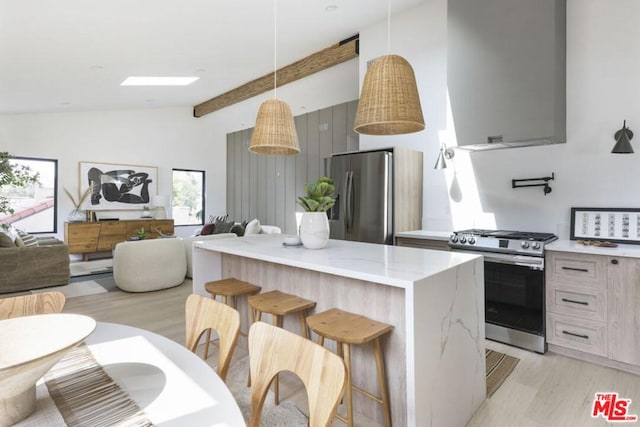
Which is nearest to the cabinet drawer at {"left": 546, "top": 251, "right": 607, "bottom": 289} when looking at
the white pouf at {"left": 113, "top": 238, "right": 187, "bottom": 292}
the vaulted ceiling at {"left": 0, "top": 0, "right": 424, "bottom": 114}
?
the vaulted ceiling at {"left": 0, "top": 0, "right": 424, "bottom": 114}

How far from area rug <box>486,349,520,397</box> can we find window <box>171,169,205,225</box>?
7.46 metres

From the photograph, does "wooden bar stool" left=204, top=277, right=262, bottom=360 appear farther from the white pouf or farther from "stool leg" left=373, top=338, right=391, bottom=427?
the white pouf

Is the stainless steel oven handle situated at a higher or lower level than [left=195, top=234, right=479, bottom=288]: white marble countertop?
lower

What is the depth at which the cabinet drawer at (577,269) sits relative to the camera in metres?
2.51

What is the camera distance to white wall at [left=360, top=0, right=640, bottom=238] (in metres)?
2.87

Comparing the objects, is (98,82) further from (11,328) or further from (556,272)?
(556,272)

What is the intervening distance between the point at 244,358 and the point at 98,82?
15.8 feet

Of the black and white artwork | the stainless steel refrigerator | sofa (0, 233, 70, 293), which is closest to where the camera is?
the stainless steel refrigerator

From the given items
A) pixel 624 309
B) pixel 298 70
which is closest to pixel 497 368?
pixel 624 309

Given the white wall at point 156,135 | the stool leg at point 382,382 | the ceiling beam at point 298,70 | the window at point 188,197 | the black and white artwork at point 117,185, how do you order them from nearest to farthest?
the stool leg at point 382,382 → the ceiling beam at point 298,70 → the white wall at point 156,135 → the black and white artwork at point 117,185 → the window at point 188,197

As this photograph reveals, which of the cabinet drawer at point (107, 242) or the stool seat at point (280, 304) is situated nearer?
the stool seat at point (280, 304)

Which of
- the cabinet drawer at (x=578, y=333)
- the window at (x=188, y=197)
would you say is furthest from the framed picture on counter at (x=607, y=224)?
the window at (x=188, y=197)

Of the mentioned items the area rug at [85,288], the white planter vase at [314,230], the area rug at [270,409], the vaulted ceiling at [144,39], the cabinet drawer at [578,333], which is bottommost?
the area rug at [270,409]

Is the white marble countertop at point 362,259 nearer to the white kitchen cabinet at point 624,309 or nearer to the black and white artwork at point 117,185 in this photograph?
the white kitchen cabinet at point 624,309
